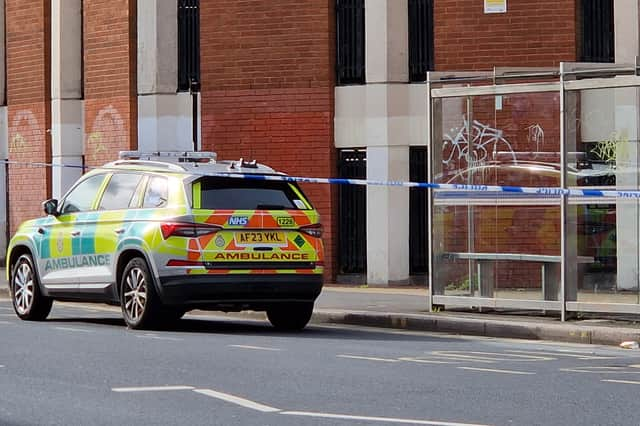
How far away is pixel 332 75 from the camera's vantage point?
23.9 metres

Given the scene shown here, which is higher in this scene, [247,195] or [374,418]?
[247,195]

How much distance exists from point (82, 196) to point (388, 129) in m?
8.14

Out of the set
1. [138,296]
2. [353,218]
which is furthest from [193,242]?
[353,218]

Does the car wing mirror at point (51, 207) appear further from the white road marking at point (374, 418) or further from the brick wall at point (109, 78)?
the brick wall at point (109, 78)

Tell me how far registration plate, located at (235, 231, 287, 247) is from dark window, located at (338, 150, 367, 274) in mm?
9183

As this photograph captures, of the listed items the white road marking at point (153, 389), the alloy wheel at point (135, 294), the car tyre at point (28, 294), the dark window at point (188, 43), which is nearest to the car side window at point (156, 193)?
the alloy wheel at point (135, 294)

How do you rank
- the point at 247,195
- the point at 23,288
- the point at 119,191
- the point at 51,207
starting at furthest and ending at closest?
the point at 23,288, the point at 51,207, the point at 119,191, the point at 247,195

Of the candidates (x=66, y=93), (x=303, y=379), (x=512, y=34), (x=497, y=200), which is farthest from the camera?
(x=66, y=93)

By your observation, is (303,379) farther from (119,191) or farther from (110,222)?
(119,191)

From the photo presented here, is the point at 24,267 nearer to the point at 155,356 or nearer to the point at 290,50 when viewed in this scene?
the point at 155,356

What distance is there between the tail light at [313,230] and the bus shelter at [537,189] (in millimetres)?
1964

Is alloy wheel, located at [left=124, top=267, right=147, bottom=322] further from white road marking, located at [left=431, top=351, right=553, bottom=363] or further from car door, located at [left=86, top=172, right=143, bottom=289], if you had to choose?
white road marking, located at [left=431, top=351, right=553, bottom=363]

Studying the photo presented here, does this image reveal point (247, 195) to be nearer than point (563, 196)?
Yes

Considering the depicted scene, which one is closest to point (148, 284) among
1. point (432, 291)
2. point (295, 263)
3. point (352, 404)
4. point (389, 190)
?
point (295, 263)
